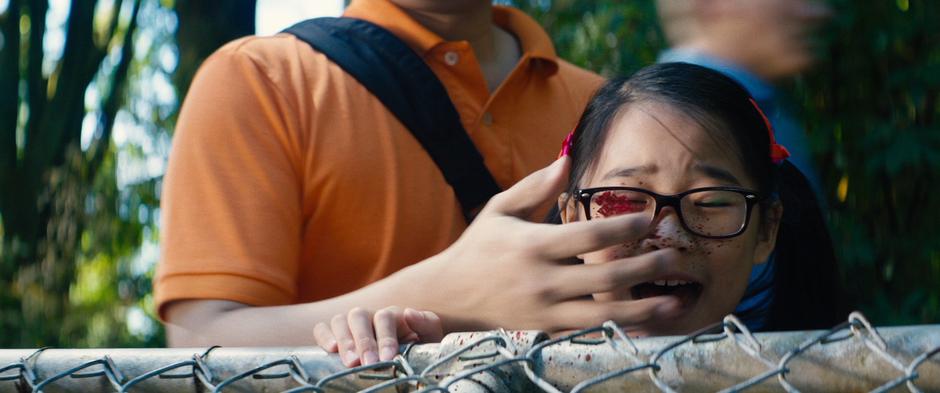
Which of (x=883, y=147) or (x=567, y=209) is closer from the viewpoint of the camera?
(x=567, y=209)

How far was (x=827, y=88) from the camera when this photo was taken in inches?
134

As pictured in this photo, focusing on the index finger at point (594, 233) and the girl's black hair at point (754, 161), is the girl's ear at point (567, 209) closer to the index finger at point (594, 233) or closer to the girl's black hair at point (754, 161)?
the girl's black hair at point (754, 161)

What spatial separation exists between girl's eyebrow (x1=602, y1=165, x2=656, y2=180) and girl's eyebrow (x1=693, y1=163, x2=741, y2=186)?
0.23 feet

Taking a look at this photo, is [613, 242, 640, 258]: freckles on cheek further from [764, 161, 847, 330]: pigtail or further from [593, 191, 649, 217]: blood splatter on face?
[764, 161, 847, 330]: pigtail

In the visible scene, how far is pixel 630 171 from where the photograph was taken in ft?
5.97

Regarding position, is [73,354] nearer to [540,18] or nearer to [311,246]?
[311,246]

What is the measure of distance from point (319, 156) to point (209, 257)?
26 centimetres

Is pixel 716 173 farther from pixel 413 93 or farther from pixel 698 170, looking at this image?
pixel 413 93

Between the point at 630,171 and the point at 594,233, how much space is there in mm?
315

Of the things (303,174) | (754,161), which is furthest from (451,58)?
(754,161)

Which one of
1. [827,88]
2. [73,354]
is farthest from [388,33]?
[827,88]

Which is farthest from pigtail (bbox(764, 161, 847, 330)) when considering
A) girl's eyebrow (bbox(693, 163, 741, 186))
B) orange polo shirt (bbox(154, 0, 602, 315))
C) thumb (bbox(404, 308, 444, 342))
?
thumb (bbox(404, 308, 444, 342))

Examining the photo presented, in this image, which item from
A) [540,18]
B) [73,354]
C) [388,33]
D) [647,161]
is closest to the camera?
[73,354]

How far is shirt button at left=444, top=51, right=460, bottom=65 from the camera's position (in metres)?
2.30
